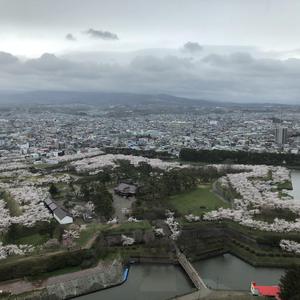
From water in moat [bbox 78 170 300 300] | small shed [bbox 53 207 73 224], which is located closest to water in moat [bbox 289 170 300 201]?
water in moat [bbox 78 170 300 300]

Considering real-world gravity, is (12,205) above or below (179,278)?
above

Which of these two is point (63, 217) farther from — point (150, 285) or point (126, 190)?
point (150, 285)

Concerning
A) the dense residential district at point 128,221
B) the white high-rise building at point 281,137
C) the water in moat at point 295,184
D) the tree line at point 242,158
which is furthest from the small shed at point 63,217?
the white high-rise building at point 281,137

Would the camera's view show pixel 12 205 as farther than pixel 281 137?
No

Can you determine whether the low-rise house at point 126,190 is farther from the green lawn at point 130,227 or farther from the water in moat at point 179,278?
the water in moat at point 179,278

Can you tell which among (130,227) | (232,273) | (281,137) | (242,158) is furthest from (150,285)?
(281,137)

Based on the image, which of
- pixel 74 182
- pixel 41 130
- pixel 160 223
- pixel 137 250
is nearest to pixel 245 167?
pixel 74 182

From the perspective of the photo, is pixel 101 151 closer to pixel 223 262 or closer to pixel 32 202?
pixel 32 202
